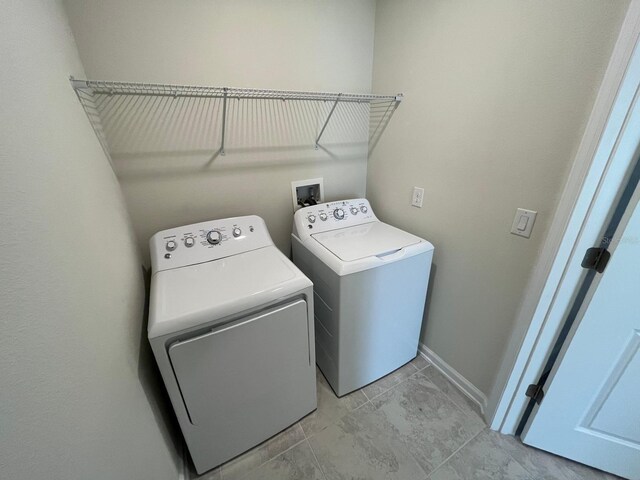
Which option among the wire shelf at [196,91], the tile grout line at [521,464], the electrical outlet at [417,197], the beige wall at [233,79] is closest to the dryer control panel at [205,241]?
the beige wall at [233,79]

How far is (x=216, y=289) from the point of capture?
109 cm

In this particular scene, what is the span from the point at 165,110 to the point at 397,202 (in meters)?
1.45

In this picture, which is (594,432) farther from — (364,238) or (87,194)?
(87,194)

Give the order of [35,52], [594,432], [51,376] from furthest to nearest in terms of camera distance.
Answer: [594,432], [35,52], [51,376]

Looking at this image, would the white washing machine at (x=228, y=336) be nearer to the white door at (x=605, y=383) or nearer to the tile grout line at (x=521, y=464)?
the tile grout line at (x=521, y=464)

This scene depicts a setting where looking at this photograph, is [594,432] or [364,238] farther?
[364,238]

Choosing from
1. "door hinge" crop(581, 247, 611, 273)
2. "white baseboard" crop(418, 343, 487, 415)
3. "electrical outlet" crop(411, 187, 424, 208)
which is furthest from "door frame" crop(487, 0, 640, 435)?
"electrical outlet" crop(411, 187, 424, 208)

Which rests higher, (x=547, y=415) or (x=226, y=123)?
(x=226, y=123)

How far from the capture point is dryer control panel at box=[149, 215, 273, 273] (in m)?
1.30

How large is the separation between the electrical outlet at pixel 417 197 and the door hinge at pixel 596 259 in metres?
0.79

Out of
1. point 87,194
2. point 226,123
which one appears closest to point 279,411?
point 87,194

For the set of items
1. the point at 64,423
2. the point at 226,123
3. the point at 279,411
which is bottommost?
the point at 279,411

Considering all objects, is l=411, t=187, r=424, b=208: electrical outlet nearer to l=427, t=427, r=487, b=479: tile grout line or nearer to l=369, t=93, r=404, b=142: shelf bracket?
l=369, t=93, r=404, b=142: shelf bracket

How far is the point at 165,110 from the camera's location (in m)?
1.33
